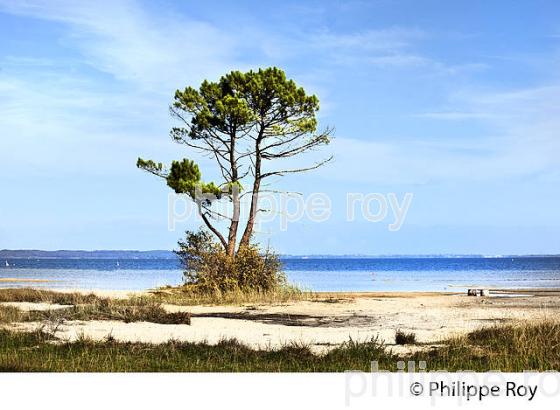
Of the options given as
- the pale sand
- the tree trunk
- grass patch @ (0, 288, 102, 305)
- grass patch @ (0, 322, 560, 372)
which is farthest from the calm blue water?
grass patch @ (0, 322, 560, 372)

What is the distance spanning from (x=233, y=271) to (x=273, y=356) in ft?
51.9

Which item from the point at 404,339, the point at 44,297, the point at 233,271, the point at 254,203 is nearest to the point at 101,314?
the point at 44,297

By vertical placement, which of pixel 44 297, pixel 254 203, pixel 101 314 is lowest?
pixel 101 314

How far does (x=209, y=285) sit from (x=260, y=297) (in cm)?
217

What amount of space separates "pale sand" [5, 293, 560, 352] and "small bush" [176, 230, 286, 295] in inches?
98.6

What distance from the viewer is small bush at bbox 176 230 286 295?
96.9ft

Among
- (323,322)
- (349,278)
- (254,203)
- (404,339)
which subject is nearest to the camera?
(404,339)

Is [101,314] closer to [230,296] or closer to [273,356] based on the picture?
[273,356]

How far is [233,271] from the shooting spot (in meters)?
29.8

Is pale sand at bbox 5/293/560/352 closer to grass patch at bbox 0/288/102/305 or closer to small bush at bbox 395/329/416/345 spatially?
small bush at bbox 395/329/416/345

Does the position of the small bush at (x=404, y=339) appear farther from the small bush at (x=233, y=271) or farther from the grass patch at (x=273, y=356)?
the small bush at (x=233, y=271)

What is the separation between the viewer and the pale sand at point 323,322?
674 inches

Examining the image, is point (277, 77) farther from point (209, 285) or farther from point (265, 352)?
point (265, 352)

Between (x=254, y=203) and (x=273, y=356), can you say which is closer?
(x=273, y=356)
